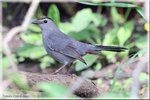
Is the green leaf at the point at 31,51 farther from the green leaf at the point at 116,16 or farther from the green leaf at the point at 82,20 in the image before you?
the green leaf at the point at 116,16

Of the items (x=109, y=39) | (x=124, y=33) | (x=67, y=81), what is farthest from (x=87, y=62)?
(x=67, y=81)

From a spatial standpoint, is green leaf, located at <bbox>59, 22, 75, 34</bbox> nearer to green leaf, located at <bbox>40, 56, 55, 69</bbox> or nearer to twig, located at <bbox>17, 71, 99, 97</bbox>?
green leaf, located at <bbox>40, 56, 55, 69</bbox>

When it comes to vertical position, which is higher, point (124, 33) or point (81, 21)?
point (81, 21)

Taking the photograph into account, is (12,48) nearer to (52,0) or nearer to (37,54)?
(37,54)

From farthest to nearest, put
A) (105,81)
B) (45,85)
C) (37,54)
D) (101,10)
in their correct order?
(101,10)
(37,54)
(105,81)
(45,85)

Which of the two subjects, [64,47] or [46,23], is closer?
[64,47]

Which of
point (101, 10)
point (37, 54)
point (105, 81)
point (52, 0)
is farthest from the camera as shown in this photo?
point (101, 10)

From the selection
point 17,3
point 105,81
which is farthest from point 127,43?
point 17,3

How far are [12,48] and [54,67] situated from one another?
79 cm

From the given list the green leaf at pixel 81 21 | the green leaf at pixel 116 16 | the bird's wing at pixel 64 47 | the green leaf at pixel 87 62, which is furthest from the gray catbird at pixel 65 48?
the green leaf at pixel 116 16

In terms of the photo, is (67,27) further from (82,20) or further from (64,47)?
(64,47)

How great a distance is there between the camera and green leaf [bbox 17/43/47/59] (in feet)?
22.6

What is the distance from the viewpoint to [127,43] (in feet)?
23.3

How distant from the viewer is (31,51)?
6934mm
